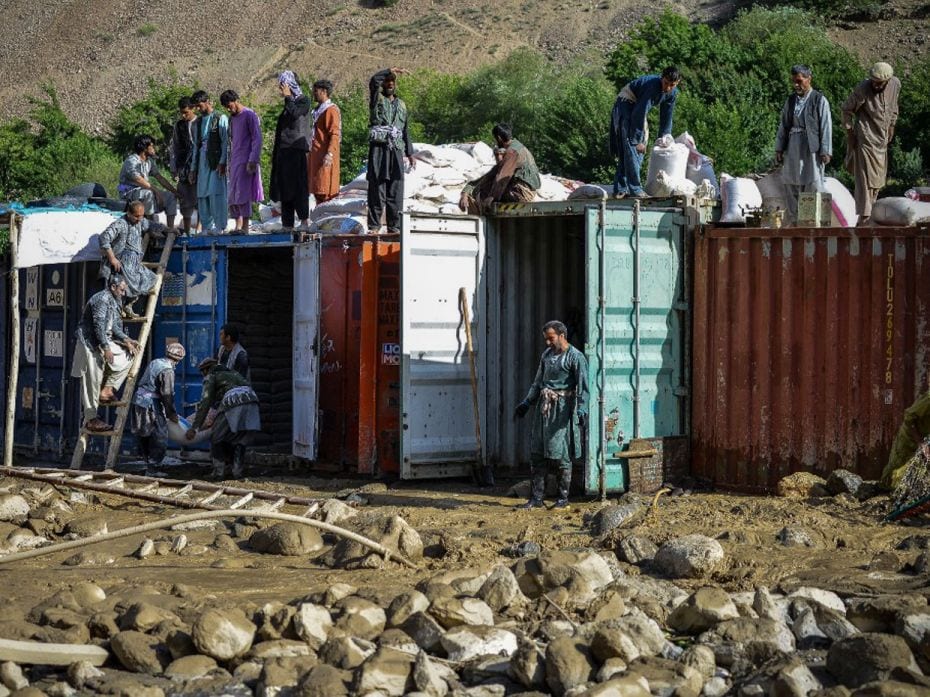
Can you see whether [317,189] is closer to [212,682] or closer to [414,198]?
[414,198]

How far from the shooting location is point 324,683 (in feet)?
20.9

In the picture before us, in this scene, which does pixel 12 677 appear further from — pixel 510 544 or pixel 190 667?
pixel 510 544

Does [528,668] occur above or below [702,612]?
below

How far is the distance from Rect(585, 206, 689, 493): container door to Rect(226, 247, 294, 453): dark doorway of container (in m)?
3.95

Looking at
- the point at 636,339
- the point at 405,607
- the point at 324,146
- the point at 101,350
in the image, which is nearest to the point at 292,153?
the point at 324,146

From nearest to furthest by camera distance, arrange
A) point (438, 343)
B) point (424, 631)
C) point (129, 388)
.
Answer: point (424, 631) → point (438, 343) → point (129, 388)

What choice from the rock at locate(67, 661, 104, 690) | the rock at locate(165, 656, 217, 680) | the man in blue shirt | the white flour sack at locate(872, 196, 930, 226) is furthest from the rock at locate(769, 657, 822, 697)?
the man in blue shirt

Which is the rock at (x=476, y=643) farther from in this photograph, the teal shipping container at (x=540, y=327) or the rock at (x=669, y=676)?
the teal shipping container at (x=540, y=327)

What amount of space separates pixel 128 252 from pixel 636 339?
16.7ft

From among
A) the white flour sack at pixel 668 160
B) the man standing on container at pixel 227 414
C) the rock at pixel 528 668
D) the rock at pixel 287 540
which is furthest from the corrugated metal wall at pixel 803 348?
the rock at pixel 528 668

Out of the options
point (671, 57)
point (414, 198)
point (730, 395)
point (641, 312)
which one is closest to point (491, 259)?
point (641, 312)

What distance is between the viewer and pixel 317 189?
14219 millimetres

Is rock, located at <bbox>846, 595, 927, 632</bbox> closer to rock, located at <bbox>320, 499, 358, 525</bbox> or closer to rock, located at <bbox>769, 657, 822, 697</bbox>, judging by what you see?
rock, located at <bbox>769, 657, 822, 697</bbox>

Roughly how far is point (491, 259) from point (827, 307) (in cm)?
Result: 299
